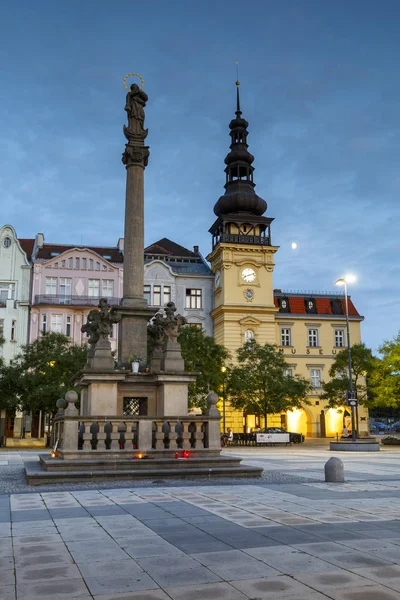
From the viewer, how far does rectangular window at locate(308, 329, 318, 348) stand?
232ft

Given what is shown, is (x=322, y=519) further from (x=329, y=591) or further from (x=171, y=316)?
(x=171, y=316)

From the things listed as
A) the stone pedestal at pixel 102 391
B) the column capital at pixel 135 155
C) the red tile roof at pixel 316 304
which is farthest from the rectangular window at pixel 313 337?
the stone pedestal at pixel 102 391

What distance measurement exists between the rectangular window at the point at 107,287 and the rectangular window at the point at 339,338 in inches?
1058

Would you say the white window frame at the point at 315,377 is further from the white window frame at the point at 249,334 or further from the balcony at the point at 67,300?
the balcony at the point at 67,300

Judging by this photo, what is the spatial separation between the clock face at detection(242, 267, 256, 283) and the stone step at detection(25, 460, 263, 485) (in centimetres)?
4648

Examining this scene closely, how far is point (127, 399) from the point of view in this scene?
2152 cm

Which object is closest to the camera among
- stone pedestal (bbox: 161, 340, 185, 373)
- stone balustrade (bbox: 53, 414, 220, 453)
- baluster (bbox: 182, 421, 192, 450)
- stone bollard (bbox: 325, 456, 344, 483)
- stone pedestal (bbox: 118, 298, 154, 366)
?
stone bollard (bbox: 325, 456, 344, 483)

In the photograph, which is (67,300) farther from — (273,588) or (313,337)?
(273,588)

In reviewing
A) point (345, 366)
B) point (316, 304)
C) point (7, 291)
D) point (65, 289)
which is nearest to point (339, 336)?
point (316, 304)

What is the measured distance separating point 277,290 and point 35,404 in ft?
132

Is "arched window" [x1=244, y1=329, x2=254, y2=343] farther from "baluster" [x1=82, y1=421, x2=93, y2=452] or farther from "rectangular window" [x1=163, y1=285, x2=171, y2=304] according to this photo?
"baluster" [x1=82, y1=421, x2=93, y2=452]

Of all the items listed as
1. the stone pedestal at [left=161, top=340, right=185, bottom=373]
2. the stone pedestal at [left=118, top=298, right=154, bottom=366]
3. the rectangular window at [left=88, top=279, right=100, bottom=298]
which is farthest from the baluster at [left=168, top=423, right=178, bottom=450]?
the rectangular window at [left=88, top=279, right=100, bottom=298]

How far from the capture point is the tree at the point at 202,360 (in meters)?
46.8

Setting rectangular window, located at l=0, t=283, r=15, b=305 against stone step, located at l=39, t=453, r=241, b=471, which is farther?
rectangular window, located at l=0, t=283, r=15, b=305
